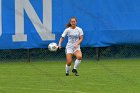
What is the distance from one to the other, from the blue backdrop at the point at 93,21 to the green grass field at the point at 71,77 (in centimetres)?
89

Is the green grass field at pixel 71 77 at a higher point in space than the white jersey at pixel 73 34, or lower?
lower

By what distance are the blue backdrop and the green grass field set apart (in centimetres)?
89

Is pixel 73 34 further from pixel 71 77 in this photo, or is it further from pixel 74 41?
pixel 71 77

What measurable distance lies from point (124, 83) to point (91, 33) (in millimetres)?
8485

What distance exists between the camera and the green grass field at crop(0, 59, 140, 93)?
566 inches

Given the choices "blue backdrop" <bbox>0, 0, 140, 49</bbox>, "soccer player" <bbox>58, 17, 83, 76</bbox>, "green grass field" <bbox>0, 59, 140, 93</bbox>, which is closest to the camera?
"green grass field" <bbox>0, 59, 140, 93</bbox>

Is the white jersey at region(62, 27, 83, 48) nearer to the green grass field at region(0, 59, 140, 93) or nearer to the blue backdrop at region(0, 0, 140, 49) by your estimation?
the green grass field at region(0, 59, 140, 93)

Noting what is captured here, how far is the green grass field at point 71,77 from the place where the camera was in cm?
1438

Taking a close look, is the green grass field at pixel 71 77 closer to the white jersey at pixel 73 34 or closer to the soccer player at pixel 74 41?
the soccer player at pixel 74 41

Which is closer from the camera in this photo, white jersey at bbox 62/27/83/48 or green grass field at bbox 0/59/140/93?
green grass field at bbox 0/59/140/93

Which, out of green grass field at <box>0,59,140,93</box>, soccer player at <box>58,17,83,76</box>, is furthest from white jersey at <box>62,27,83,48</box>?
green grass field at <box>0,59,140,93</box>

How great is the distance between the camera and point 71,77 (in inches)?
687

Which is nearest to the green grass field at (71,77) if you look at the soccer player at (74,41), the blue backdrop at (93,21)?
the soccer player at (74,41)

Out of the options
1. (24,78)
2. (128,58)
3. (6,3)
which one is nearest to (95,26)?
(128,58)
